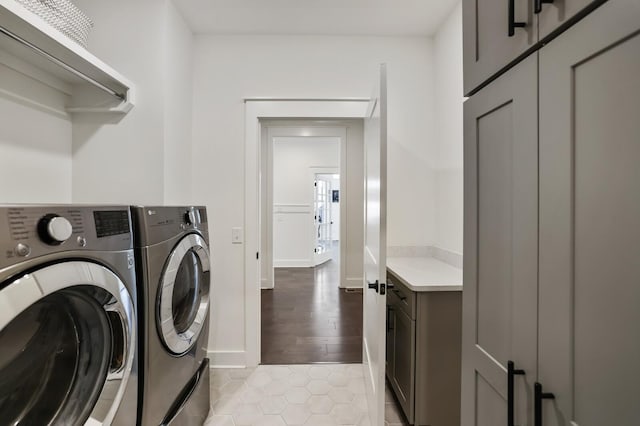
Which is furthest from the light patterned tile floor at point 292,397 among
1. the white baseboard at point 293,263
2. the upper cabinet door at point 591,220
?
the white baseboard at point 293,263

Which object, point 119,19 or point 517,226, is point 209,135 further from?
point 517,226

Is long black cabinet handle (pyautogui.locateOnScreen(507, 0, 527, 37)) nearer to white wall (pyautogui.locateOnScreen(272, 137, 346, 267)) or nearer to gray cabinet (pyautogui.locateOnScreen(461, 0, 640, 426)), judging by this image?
gray cabinet (pyautogui.locateOnScreen(461, 0, 640, 426))

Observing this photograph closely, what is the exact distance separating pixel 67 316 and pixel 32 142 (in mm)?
1296

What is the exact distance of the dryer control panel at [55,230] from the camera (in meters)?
0.65

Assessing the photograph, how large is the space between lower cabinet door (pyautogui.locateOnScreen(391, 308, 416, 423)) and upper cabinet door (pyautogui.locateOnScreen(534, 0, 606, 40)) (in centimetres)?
141

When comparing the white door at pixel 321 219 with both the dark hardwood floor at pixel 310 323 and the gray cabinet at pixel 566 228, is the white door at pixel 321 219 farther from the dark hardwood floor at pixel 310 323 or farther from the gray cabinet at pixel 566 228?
the gray cabinet at pixel 566 228

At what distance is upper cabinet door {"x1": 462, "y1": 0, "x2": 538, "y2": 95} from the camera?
698mm

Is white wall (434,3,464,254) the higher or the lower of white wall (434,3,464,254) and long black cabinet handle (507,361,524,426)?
the higher

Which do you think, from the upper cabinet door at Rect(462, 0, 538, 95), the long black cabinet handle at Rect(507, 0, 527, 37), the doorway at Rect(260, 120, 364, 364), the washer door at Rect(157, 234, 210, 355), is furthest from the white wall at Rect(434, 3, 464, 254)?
the washer door at Rect(157, 234, 210, 355)

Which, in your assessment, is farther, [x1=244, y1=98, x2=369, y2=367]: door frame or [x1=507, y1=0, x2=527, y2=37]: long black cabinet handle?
[x1=244, y1=98, x2=369, y2=367]: door frame

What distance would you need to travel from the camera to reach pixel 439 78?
240cm

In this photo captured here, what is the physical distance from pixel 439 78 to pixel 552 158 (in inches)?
81.6

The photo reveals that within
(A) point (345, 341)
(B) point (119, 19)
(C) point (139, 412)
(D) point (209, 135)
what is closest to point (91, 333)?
(C) point (139, 412)

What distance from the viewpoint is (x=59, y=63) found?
1.38 metres
